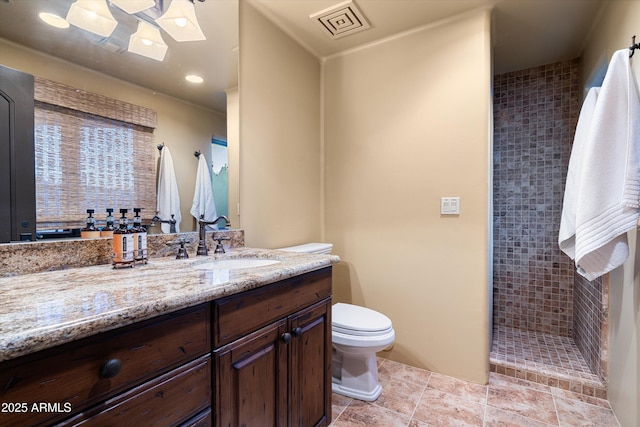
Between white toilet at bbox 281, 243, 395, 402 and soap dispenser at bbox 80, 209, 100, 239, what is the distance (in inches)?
48.8

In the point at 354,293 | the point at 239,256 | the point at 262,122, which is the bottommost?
the point at 354,293

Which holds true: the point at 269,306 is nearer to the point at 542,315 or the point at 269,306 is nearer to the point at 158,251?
the point at 158,251

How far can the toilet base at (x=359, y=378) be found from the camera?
174 centimetres

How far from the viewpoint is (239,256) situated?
153cm

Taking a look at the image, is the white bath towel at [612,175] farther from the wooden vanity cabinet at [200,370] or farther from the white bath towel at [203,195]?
the white bath towel at [203,195]

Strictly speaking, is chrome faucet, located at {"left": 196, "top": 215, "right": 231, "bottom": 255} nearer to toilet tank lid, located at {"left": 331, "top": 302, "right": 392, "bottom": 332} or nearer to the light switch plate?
toilet tank lid, located at {"left": 331, "top": 302, "right": 392, "bottom": 332}

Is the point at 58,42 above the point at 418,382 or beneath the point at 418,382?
above

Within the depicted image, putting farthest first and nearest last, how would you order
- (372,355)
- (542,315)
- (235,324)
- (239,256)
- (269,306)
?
(542,315), (372,355), (239,256), (269,306), (235,324)

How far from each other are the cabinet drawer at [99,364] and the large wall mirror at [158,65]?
755 millimetres

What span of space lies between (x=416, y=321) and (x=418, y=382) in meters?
0.38

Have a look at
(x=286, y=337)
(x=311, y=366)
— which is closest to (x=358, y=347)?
(x=311, y=366)

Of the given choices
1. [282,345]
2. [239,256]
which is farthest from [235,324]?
[239,256]

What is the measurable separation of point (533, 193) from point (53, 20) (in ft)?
10.6

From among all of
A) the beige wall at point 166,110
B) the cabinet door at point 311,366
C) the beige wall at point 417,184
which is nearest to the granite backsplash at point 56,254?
the beige wall at point 166,110
